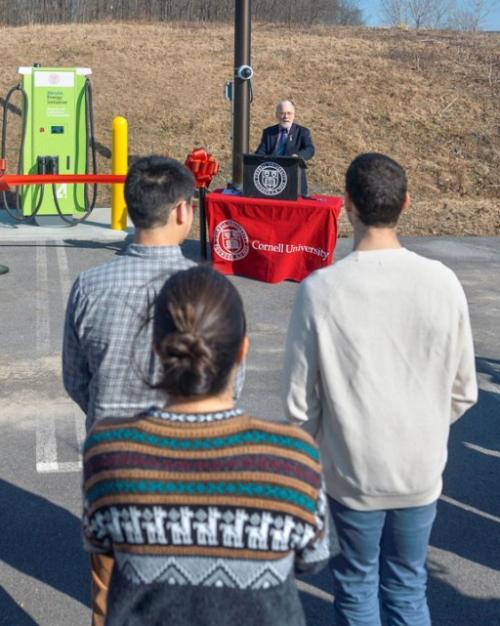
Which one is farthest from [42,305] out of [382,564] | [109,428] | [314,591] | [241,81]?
[109,428]

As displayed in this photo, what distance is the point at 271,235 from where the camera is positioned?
9.15m

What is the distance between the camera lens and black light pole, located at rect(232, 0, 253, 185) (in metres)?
10.7

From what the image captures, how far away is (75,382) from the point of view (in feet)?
9.95

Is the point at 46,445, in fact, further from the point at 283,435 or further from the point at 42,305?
the point at 283,435

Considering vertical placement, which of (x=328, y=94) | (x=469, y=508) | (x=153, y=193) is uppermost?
(x=328, y=94)

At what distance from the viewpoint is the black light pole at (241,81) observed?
35.1 feet

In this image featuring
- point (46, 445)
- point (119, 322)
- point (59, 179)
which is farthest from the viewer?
point (59, 179)

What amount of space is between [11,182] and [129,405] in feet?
26.3

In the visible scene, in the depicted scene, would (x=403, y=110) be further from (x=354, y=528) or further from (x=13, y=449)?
(x=354, y=528)

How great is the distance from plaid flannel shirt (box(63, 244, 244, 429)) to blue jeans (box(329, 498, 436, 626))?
71cm

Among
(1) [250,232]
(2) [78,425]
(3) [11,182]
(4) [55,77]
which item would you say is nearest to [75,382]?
(2) [78,425]

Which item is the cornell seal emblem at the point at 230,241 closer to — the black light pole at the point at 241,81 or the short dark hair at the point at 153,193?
the black light pole at the point at 241,81

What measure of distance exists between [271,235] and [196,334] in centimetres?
740

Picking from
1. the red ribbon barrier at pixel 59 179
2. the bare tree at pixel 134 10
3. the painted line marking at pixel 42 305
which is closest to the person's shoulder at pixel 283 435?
the painted line marking at pixel 42 305
